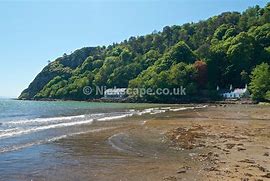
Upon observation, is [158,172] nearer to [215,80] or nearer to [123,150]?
[123,150]

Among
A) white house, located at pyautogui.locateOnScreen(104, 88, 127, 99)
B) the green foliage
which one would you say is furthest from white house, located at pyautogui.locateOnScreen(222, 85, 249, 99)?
white house, located at pyautogui.locateOnScreen(104, 88, 127, 99)

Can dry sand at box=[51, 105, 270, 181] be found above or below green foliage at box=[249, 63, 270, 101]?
below

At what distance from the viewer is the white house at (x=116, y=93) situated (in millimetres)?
150625

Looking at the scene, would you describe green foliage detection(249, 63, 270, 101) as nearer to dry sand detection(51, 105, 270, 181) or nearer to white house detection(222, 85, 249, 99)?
white house detection(222, 85, 249, 99)

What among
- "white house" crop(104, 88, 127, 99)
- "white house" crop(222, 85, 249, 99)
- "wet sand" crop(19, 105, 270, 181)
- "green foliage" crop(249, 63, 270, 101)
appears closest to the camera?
"wet sand" crop(19, 105, 270, 181)

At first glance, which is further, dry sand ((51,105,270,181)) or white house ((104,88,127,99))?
white house ((104,88,127,99))

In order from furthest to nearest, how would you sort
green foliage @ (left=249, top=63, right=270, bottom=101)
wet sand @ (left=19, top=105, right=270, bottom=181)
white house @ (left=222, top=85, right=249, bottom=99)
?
white house @ (left=222, top=85, right=249, bottom=99)
green foliage @ (left=249, top=63, right=270, bottom=101)
wet sand @ (left=19, top=105, right=270, bottom=181)

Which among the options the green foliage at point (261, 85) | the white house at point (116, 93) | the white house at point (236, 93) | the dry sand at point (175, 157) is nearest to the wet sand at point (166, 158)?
the dry sand at point (175, 157)

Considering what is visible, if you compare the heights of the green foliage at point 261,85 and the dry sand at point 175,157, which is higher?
the green foliage at point 261,85

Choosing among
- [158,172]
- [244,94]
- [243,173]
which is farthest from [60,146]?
[244,94]

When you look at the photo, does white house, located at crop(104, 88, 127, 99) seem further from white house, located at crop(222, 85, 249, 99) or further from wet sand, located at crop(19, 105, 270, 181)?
wet sand, located at crop(19, 105, 270, 181)

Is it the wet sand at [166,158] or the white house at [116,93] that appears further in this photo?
the white house at [116,93]

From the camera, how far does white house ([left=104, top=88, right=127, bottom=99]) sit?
151 meters

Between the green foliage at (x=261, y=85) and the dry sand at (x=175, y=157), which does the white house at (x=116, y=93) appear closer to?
the green foliage at (x=261, y=85)
